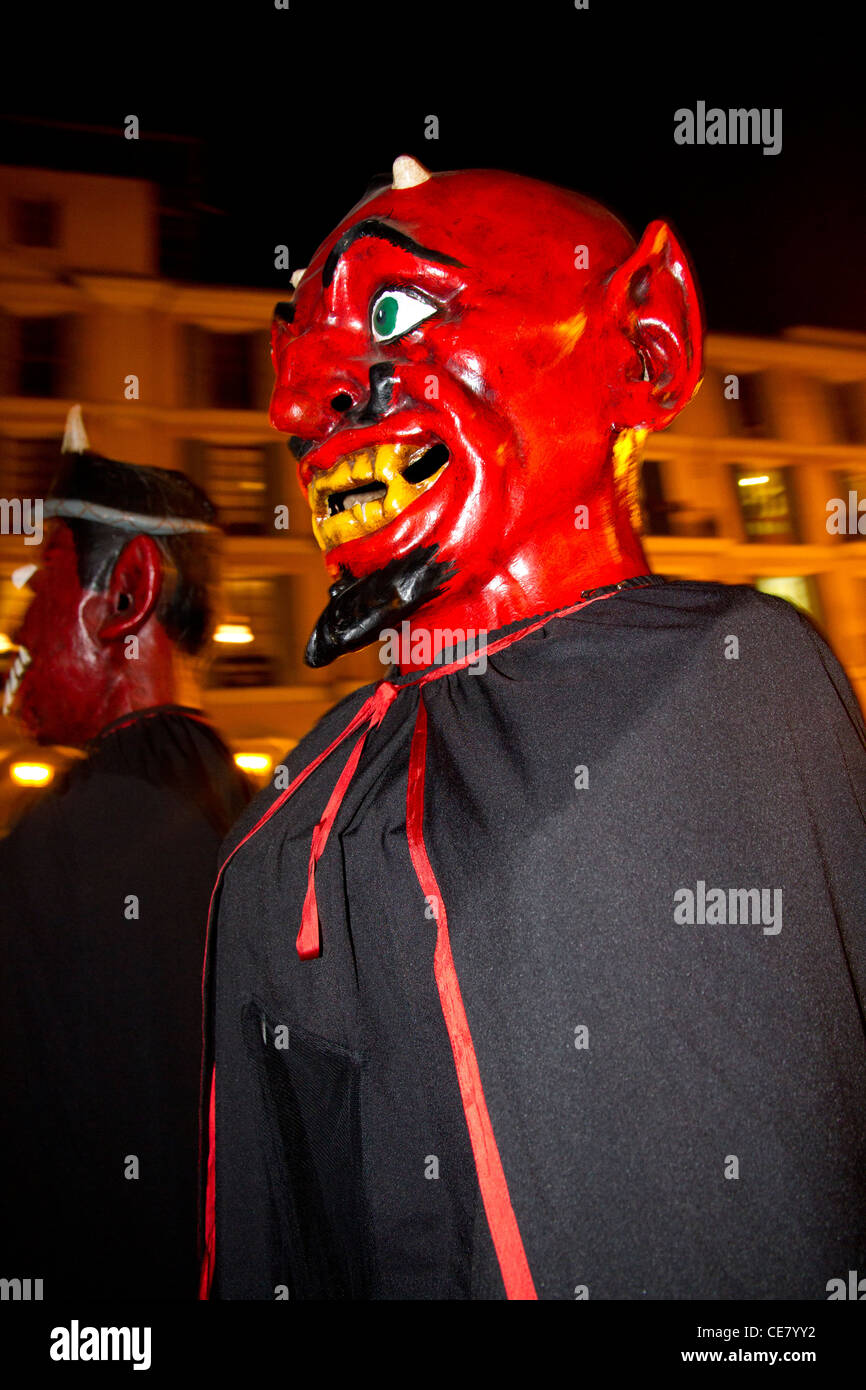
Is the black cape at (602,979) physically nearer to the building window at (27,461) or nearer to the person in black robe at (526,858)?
the person in black robe at (526,858)

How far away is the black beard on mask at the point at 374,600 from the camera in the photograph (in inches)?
39.3

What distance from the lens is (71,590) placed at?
175 cm

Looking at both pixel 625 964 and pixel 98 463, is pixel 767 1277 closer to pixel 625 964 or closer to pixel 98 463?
pixel 625 964

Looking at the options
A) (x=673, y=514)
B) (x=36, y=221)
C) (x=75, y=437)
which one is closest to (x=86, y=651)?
(x=75, y=437)

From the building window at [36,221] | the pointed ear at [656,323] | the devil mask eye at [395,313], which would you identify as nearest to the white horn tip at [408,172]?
the devil mask eye at [395,313]

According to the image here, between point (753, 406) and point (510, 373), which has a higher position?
point (753, 406)

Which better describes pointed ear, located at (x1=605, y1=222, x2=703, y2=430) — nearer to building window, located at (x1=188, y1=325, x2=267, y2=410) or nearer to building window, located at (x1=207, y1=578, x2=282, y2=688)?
building window, located at (x1=207, y1=578, x2=282, y2=688)

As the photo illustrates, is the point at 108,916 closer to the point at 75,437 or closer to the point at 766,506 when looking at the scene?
the point at 75,437

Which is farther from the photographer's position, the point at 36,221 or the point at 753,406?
the point at 753,406

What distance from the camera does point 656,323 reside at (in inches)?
39.5

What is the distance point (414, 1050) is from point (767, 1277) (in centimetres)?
37

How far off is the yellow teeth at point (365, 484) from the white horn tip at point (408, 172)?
333 millimetres

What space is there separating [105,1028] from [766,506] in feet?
42.2

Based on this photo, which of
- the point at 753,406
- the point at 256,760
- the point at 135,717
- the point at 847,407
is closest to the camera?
the point at 135,717
